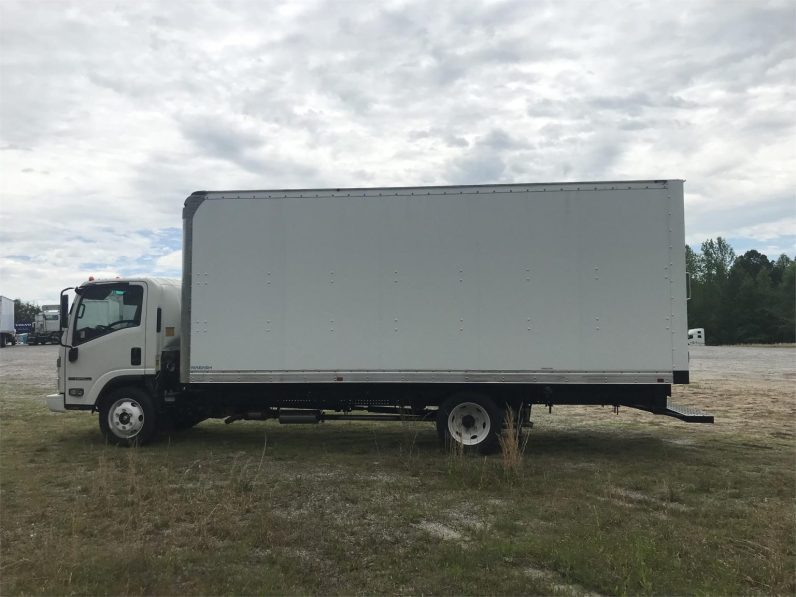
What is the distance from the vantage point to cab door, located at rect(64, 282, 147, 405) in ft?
28.1

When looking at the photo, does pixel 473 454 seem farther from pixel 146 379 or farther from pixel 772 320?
pixel 772 320

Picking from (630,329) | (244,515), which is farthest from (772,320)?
(244,515)

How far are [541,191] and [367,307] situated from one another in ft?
9.54

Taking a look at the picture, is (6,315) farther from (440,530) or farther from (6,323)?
(440,530)

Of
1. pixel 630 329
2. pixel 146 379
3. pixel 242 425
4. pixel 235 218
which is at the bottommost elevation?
pixel 242 425

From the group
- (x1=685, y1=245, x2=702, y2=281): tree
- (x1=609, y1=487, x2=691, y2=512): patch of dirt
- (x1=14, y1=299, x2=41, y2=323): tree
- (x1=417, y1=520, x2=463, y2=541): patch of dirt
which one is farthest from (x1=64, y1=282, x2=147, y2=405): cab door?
(x1=685, y1=245, x2=702, y2=281): tree

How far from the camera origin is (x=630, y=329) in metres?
7.69

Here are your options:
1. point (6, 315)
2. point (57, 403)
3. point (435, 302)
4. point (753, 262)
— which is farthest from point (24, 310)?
point (753, 262)

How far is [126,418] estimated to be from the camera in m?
8.52

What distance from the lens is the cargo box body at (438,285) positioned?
7691mm

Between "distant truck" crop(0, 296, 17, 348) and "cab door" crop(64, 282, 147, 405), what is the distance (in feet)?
147

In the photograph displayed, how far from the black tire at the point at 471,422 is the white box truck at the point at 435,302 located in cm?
2

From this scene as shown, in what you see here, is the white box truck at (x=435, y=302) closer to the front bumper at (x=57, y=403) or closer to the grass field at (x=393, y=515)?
the front bumper at (x=57, y=403)

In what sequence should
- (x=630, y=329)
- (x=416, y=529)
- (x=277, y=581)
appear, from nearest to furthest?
(x=277, y=581) < (x=416, y=529) < (x=630, y=329)
